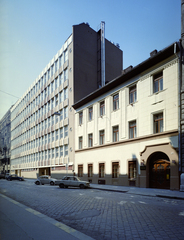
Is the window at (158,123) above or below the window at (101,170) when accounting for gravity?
above

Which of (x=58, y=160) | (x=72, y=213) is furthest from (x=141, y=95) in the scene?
(x=58, y=160)

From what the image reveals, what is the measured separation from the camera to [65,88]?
40594 millimetres

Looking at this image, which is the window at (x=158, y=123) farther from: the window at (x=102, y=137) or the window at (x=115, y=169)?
the window at (x=102, y=137)

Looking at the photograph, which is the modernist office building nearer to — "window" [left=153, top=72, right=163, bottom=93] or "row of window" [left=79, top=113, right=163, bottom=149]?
"row of window" [left=79, top=113, right=163, bottom=149]

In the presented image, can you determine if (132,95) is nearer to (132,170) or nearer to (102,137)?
(102,137)

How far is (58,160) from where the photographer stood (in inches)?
1629

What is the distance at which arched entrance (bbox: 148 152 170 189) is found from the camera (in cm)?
2067

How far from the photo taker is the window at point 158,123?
21297 mm

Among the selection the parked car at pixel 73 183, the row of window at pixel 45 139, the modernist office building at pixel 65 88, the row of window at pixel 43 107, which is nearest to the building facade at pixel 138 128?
the parked car at pixel 73 183

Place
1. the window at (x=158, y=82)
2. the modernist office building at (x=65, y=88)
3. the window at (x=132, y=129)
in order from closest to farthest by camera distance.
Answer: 1. the window at (x=158, y=82)
2. the window at (x=132, y=129)
3. the modernist office building at (x=65, y=88)

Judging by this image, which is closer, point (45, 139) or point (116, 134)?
point (116, 134)

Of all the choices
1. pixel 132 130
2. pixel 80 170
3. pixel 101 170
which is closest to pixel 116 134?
pixel 132 130

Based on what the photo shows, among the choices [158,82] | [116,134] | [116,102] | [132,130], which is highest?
[158,82]

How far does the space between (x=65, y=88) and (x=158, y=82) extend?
21.8 meters
